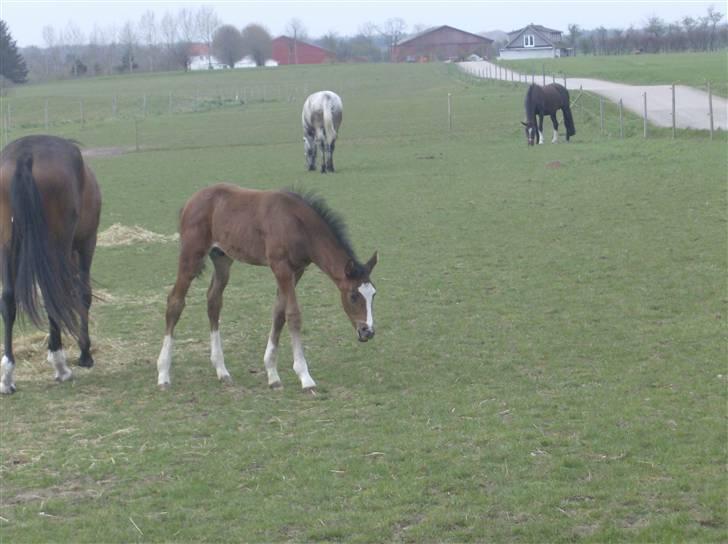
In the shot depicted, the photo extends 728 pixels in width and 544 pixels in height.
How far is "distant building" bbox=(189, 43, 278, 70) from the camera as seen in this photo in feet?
403

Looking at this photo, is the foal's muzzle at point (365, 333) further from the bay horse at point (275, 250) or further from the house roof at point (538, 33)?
the house roof at point (538, 33)

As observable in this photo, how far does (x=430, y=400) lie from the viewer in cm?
714

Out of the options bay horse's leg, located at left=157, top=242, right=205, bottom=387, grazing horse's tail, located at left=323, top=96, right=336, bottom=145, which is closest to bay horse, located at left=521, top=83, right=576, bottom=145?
grazing horse's tail, located at left=323, top=96, right=336, bottom=145

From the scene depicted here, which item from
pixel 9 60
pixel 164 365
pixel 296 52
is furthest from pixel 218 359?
pixel 296 52

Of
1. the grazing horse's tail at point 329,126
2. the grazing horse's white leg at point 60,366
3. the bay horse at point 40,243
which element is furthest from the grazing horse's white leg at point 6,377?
the grazing horse's tail at point 329,126

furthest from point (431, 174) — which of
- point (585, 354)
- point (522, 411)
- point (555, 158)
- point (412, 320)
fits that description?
point (522, 411)

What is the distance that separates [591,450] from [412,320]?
4091 mm

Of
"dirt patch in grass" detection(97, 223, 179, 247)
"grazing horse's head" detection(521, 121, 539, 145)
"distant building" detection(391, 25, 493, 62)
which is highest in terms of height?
"distant building" detection(391, 25, 493, 62)

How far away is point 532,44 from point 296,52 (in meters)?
37.4

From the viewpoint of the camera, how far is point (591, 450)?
19.1ft

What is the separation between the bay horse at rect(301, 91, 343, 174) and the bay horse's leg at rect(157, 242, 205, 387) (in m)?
16.5

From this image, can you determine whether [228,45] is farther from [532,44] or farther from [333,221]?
[333,221]

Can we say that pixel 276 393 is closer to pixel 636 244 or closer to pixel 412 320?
pixel 412 320

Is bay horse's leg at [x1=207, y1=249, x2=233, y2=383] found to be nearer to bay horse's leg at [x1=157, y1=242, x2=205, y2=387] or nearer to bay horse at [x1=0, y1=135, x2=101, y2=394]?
bay horse's leg at [x1=157, y1=242, x2=205, y2=387]
